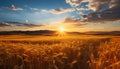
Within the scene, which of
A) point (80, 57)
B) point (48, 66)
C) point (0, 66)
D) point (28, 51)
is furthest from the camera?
point (80, 57)

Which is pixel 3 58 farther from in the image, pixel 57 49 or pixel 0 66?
pixel 57 49

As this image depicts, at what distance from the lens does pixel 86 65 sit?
6.08m

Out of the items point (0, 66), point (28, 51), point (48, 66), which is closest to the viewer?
point (48, 66)

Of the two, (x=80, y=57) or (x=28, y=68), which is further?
(x=80, y=57)

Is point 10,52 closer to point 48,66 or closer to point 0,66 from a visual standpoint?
point 0,66

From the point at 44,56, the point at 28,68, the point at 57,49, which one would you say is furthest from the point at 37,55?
the point at 57,49

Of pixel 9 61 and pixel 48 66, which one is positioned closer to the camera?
pixel 48 66

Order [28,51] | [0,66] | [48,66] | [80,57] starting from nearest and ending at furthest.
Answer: [48,66] < [0,66] < [28,51] < [80,57]

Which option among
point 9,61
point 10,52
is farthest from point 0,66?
point 10,52

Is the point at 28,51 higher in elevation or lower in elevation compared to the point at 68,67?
higher

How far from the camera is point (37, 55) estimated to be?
587 cm

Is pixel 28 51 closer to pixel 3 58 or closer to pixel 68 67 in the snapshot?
pixel 3 58

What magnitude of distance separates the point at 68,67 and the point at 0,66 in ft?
5.65

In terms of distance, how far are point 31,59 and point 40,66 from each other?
485 mm
